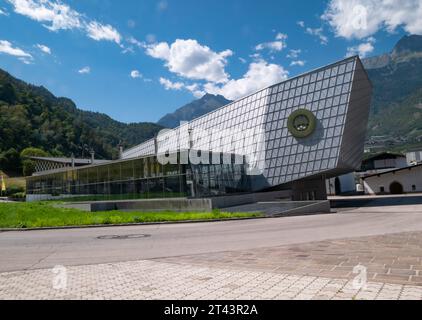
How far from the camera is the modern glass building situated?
1379 inches

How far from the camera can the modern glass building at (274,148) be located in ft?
115

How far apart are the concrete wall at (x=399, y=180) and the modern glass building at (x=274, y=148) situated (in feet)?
47.3

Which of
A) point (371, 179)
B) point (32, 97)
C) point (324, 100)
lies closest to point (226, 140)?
point (324, 100)

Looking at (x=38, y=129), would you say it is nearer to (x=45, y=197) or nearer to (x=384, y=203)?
(x=45, y=197)

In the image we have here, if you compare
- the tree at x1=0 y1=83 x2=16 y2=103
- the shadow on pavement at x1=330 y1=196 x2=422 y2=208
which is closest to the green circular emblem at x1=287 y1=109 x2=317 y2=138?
the shadow on pavement at x1=330 y1=196 x2=422 y2=208

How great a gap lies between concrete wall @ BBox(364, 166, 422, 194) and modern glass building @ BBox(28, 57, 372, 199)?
47.3ft

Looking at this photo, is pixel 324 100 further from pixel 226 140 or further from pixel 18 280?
pixel 18 280

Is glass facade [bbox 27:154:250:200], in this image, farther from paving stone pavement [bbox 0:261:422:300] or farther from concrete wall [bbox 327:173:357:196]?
concrete wall [bbox 327:173:357:196]

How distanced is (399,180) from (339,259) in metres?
56.9

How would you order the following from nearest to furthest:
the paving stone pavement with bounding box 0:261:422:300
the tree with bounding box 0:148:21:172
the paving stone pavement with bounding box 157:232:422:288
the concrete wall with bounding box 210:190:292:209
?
the paving stone pavement with bounding box 0:261:422:300 < the paving stone pavement with bounding box 157:232:422:288 < the concrete wall with bounding box 210:190:292:209 < the tree with bounding box 0:148:21:172

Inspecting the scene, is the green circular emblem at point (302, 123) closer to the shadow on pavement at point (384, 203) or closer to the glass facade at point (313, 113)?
the glass facade at point (313, 113)

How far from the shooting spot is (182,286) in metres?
6.93

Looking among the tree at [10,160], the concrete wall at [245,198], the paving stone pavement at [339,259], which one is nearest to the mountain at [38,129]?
the tree at [10,160]

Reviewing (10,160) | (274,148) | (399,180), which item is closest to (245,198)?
(274,148)
